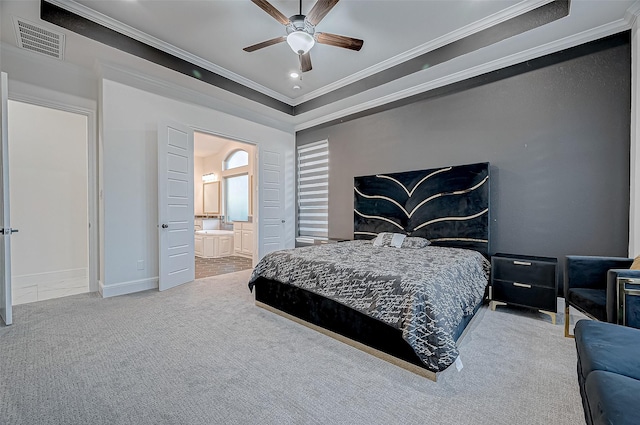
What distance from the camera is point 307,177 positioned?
602 cm

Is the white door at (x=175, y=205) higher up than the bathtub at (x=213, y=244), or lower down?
higher up

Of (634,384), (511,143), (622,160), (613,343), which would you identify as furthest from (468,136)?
(634,384)

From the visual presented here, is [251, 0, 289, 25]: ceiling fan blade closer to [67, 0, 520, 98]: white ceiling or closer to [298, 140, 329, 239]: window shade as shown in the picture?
[67, 0, 520, 98]: white ceiling

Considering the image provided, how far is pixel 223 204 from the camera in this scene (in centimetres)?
856

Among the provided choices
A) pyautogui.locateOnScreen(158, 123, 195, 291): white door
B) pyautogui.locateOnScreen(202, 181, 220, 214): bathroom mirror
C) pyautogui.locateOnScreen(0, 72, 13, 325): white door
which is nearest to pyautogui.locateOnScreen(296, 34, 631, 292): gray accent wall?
pyautogui.locateOnScreen(158, 123, 195, 291): white door

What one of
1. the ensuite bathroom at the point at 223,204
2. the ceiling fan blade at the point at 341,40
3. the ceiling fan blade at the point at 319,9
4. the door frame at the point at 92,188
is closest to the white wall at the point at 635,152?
the ceiling fan blade at the point at 341,40

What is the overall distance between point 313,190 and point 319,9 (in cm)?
372

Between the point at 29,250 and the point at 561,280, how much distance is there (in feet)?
24.2

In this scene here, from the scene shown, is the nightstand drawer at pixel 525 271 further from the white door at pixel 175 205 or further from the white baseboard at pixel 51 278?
the white baseboard at pixel 51 278

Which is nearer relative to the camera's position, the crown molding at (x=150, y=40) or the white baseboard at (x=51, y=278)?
the crown molding at (x=150, y=40)

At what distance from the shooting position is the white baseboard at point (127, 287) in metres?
3.57

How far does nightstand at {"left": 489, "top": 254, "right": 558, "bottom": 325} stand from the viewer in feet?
9.21

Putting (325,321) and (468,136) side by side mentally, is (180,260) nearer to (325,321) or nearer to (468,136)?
(325,321)

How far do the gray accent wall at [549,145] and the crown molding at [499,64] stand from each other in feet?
0.42
